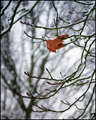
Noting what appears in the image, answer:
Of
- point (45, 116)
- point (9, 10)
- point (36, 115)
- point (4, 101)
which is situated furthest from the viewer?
point (4, 101)

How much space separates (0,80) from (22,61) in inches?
64.9

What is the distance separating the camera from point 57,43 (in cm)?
171

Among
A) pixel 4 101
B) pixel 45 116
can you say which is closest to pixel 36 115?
pixel 45 116

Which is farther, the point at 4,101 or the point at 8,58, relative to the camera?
the point at 4,101

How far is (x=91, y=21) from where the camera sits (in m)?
2.96

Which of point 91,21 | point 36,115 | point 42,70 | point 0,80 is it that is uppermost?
point 91,21

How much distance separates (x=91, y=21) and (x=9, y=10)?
5.95 ft

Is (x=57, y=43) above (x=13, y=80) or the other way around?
above

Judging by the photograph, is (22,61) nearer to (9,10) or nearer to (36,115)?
(36,115)

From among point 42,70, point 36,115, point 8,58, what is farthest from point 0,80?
point 36,115

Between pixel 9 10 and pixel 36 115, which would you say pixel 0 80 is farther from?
pixel 9 10

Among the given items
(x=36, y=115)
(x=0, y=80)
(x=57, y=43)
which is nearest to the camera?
(x=57, y=43)

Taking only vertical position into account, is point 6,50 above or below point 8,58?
above

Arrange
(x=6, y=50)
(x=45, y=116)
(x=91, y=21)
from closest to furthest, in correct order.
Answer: (x=91, y=21), (x=6, y=50), (x=45, y=116)
